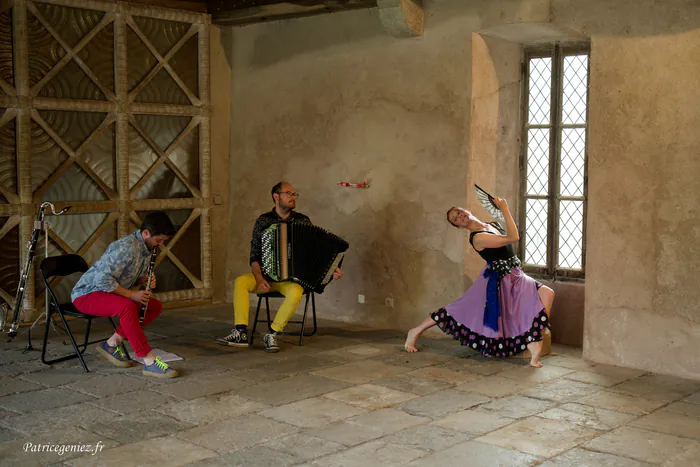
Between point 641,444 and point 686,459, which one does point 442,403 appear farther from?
point 686,459

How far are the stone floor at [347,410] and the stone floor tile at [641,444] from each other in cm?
1

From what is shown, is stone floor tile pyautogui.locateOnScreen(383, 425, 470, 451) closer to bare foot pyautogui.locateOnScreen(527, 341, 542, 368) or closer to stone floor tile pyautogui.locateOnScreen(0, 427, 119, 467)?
stone floor tile pyautogui.locateOnScreen(0, 427, 119, 467)

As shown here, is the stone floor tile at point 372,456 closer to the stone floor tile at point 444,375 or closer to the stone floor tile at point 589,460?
the stone floor tile at point 589,460

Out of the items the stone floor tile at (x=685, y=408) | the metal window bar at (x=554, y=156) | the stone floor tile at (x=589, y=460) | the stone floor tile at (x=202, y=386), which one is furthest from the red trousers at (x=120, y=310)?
the stone floor tile at (x=685, y=408)

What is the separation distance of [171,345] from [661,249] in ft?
12.0

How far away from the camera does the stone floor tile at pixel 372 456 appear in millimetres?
3959

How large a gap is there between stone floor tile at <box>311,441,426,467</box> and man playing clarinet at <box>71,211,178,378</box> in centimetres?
182

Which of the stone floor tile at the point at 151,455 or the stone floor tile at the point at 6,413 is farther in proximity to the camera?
the stone floor tile at the point at 6,413

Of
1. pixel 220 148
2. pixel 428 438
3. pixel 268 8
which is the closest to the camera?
pixel 428 438

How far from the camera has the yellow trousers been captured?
6.31 metres

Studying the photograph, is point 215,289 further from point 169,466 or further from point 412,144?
point 169,466

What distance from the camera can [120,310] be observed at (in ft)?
18.0

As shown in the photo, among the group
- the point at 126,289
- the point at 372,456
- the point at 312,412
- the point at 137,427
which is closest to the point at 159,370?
the point at 126,289

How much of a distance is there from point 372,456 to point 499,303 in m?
2.19
